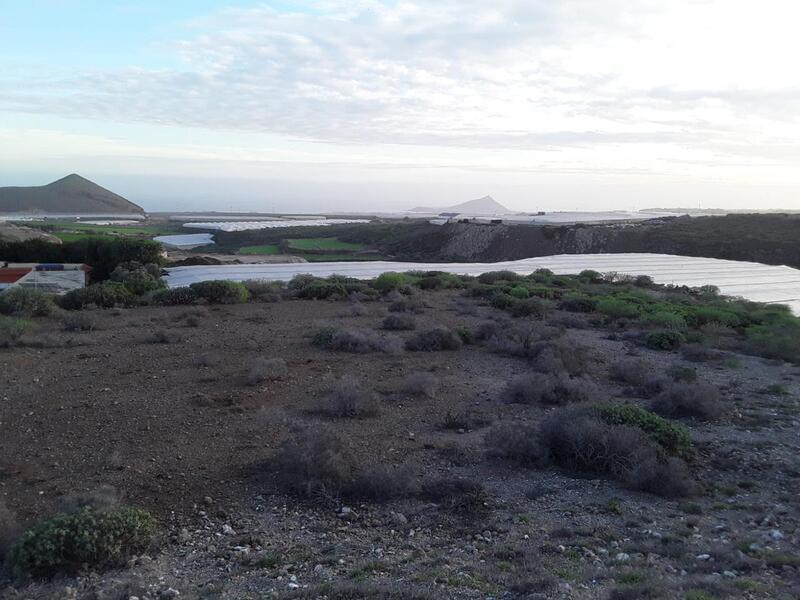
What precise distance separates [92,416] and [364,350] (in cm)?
597

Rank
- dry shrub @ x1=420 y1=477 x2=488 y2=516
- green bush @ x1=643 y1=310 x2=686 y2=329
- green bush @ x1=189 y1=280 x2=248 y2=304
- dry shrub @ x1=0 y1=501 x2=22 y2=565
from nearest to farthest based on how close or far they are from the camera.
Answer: dry shrub @ x1=0 y1=501 x2=22 y2=565, dry shrub @ x1=420 y1=477 x2=488 y2=516, green bush @ x1=643 y1=310 x2=686 y2=329, green bush @ x1=189 y1=280 x2=248 y2=304

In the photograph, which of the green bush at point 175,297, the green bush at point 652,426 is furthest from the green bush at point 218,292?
the green bush at point 652,426

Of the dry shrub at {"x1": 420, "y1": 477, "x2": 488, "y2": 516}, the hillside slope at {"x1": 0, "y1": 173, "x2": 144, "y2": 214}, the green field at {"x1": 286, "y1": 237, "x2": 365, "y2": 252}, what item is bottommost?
the dry shrub at {"x1": 420, "y1": 477, "x2": 488, "y2": 516}

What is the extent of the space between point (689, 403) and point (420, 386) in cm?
397

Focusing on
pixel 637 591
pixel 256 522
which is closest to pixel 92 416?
pixel 256 522

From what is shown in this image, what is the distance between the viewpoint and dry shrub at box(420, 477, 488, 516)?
653 centimetres

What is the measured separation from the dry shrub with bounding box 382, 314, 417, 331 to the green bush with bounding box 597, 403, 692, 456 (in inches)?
329

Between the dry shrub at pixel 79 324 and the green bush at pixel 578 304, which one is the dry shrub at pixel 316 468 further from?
the green bush at pixel 578 304

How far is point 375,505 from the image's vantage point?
259 inches

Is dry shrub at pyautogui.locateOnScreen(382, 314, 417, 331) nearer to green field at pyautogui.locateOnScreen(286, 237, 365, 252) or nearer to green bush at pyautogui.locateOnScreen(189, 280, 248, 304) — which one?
green bush at pyautogui.locateOnScreen(189, 280, 248, 304)

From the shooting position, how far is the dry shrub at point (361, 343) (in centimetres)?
1386

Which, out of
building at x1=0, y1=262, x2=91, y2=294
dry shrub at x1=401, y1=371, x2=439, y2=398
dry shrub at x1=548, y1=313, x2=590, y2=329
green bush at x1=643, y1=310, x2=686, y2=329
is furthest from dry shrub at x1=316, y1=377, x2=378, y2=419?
building at x1=0, y1=262, x2=91, y2=294

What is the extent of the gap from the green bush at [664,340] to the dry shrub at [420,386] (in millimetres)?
6807

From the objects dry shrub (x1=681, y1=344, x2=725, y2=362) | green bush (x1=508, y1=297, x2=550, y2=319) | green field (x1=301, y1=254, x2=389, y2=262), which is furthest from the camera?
green field (x1=301, y1=254, x2=389, y2=262)
